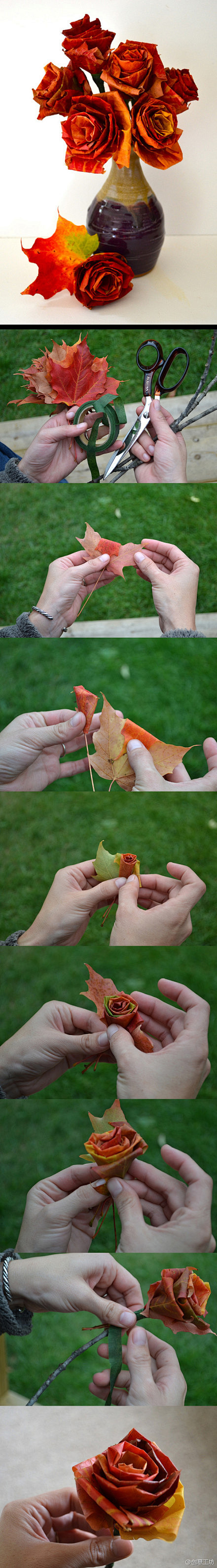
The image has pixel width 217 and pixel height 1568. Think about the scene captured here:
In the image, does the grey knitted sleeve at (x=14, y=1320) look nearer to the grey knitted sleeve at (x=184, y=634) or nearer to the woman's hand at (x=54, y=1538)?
the woman's hand at (x=54, y=1538)

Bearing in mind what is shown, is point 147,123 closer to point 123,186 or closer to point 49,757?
point 123,186

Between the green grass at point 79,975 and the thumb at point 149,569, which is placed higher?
the thumb at point 149,569

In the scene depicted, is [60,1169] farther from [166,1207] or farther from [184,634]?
[184,634]

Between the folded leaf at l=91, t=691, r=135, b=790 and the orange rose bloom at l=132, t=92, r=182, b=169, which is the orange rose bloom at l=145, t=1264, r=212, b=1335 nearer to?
the folded leaf at l=91, t=691, r=135, b=790

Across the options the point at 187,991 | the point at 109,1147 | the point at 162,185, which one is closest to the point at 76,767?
the point at 187,991

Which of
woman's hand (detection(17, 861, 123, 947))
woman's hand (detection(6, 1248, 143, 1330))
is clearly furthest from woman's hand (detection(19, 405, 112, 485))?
woman's hand (detection(6, 1248, 143, 1330))

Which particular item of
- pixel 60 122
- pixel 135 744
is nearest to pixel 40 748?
pixel 135 744

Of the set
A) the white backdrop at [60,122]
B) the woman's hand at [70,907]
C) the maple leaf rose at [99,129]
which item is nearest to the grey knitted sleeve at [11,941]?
the woman's hand at [70,907]
